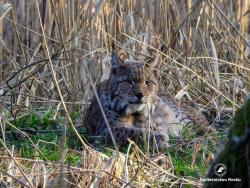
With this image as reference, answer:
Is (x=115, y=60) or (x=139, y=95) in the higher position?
(x=115, y=60)

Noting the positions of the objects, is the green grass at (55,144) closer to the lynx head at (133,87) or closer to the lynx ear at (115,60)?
the lynx head at (133,87)

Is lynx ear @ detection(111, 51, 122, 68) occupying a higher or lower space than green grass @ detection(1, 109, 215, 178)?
higher

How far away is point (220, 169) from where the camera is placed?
266 centimetres

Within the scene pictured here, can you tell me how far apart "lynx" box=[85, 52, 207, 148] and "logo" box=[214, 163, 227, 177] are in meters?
3.64

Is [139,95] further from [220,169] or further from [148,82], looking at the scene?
[220,169]

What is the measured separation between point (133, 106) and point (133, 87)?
17 cm

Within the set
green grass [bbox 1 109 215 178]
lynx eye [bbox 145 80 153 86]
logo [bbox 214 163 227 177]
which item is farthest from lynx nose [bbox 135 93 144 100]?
logo [bbox 214 163 227 177]

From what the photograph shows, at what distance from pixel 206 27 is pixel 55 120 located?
6.90 feet

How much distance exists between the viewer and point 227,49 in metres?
7.63

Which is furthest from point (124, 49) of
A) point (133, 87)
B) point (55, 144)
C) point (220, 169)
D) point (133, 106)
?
point (220, 169)

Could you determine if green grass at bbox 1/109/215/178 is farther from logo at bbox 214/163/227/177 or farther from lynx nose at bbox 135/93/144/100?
logo at bbox 214/163/227/177

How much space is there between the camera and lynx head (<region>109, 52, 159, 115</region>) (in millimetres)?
6523

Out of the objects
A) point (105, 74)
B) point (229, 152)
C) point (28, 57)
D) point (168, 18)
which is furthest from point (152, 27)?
point (229, 152)

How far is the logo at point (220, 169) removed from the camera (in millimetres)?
2635
